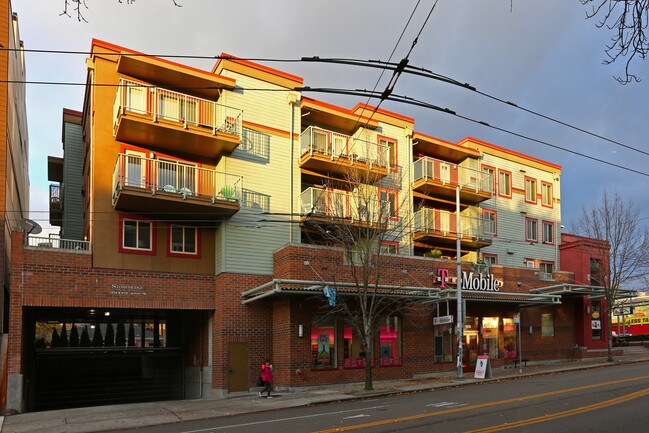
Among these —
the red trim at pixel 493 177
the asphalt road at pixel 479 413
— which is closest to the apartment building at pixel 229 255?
the red trim at pixel 493 177

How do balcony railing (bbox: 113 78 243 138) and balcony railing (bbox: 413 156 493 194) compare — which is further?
balcony railing (bbox: 413 156 493 194)

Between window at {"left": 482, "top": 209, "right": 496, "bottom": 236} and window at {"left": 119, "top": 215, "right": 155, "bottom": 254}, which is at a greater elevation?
window at {"left": 482, "top": 209, "right": 496, "bottom": 236}

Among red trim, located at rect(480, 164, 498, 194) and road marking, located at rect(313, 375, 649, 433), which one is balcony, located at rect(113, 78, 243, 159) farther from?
red trim, located at rect(480, 164, 498, 194)

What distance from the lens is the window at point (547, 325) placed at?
33.1 m

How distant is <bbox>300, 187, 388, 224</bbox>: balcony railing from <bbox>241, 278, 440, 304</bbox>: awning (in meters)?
2.83

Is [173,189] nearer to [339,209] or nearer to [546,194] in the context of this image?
[339,209]

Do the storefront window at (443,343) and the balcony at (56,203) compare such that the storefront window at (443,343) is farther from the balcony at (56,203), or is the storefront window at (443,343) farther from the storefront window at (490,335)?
the balcony at (56,203)

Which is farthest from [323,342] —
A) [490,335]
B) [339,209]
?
[490,335]

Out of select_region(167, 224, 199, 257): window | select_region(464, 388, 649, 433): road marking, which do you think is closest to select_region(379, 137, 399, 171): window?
select_region(167, 224, 199, 257): window

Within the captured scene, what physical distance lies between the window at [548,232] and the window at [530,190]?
1.77m

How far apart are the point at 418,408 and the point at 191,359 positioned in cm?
1438

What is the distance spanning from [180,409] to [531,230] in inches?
1024

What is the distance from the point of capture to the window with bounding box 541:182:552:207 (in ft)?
124

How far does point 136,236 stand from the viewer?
910 inches
